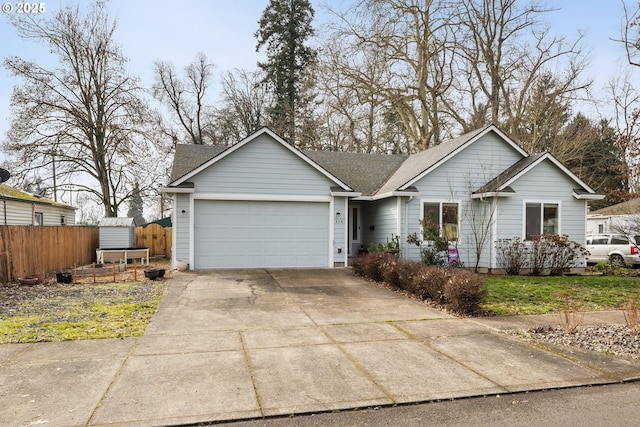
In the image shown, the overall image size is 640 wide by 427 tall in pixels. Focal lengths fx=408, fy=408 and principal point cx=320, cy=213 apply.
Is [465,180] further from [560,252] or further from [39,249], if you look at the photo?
[39,249]

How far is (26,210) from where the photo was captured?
18.9m

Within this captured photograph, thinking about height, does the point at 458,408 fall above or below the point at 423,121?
below

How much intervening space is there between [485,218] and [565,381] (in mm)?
10454

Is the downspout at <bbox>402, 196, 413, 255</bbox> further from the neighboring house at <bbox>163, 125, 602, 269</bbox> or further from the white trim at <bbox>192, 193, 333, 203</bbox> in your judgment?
the white trim at <bbox>192, 193, 333, 203</bbox>

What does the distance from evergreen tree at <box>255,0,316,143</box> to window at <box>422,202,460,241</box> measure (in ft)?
57.9

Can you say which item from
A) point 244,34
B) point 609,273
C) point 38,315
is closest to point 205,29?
point 38,315

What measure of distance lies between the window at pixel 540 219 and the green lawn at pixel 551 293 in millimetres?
1864

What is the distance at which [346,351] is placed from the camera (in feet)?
17.8

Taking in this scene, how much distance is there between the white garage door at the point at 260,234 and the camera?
13227mm

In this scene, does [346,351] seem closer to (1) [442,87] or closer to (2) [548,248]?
(2) [548,248]

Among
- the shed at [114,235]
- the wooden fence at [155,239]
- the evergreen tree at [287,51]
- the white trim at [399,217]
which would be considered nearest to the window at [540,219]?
the white trim at [399,217]

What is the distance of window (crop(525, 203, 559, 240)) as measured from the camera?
1449cm

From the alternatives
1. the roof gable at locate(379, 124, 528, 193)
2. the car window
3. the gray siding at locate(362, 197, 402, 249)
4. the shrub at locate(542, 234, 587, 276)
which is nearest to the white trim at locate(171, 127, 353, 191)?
the gray siding at locate(362, 197, 402, 249)

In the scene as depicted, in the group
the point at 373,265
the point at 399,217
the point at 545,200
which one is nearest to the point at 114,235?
the point at 373,265
